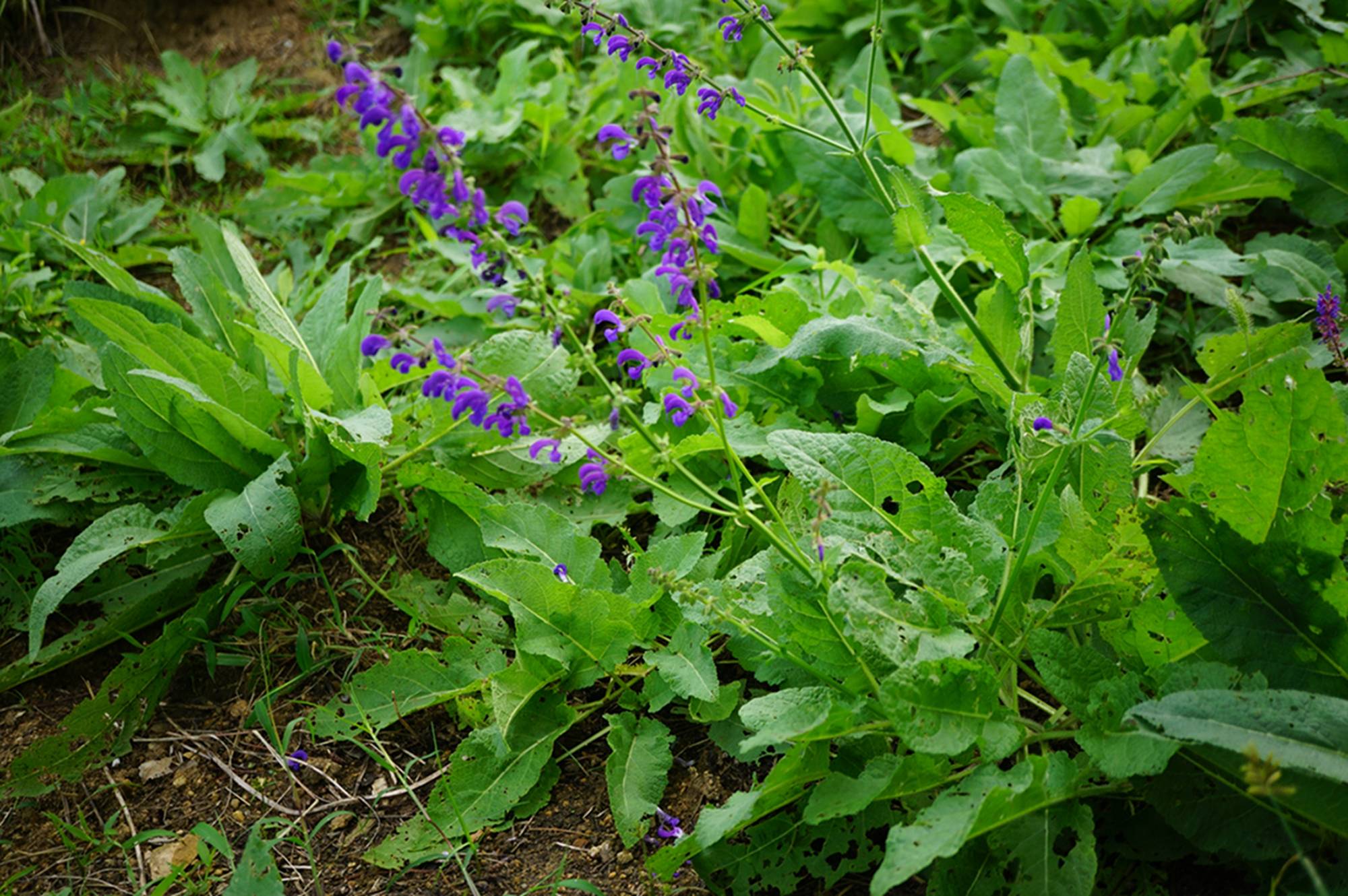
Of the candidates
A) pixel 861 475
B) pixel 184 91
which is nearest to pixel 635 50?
pixel 861 475

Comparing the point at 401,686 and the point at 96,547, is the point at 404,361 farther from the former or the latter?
the point at 96,547

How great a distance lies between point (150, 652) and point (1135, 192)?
8.41 ft

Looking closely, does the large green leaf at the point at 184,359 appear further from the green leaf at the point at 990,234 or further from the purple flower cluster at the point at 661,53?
the green leaf at the point at 990,234

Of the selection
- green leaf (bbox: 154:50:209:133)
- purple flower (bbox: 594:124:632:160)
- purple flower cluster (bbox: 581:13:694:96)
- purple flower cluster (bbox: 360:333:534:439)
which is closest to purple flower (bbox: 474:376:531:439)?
purple flower cluster (bbox: 360:333:534:439)

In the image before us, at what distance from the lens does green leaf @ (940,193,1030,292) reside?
194 centimetres

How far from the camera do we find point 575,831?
1802 millimetres

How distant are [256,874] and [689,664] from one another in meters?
0.79

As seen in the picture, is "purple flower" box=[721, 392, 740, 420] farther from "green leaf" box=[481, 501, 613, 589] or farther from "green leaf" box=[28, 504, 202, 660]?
"green leaf" box=[28, 504, 202, 660]

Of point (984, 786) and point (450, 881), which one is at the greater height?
point (984, 786)

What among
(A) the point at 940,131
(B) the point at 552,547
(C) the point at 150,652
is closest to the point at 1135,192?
(A) the point at 940,131

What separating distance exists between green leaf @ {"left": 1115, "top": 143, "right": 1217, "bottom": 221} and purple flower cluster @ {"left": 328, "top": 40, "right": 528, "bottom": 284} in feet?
6.18

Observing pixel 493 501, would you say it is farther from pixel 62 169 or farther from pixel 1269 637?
pixel 62 169

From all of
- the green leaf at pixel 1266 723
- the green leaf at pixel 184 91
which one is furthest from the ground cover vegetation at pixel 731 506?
the green leaf at pixel 184 91

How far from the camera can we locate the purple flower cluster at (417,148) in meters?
1.30
